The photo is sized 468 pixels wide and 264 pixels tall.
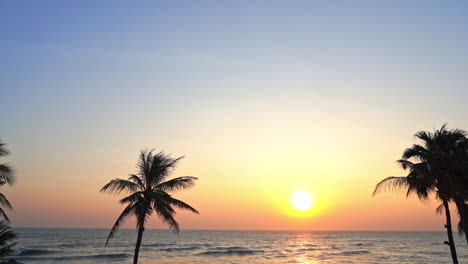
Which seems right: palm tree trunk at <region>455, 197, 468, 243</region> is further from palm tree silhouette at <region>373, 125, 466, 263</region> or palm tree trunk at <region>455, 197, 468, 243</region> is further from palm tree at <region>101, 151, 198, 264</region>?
palm tree at <region>101, 151, 198, 264</region>

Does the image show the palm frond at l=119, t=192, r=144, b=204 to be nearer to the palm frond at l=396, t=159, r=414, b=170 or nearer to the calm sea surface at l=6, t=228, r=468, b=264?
the palm frond at l=396, t=159, r=414, b=170

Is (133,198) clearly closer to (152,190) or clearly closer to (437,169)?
(152,190)

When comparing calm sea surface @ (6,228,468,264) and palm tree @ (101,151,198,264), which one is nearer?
palm tree @ (101,151,198,264)

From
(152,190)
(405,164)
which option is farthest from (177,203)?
(405,164)

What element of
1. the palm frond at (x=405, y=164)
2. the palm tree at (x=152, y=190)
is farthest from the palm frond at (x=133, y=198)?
the palm frond at (x=405, y=164)

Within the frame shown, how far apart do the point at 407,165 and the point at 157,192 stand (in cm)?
1435

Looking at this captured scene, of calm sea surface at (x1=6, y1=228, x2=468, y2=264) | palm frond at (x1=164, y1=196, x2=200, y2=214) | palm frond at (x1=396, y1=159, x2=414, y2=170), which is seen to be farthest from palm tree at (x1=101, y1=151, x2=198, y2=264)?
calm sea surface at (x1=6, y1=228, x2=468, y2=264)

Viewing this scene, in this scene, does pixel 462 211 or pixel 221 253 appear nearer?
pixel 462 211

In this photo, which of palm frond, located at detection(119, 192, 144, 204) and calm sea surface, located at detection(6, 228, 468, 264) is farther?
calm sea surface, located at detection(6, 228, 468, 264)

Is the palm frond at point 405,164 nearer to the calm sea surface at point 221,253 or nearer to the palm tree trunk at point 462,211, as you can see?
the palm tree trunk at point 462,211

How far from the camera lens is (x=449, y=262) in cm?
5872

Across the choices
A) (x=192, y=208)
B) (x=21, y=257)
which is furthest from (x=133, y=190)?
(x=21, y=257)

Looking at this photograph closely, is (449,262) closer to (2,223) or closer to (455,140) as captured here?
(455,140)

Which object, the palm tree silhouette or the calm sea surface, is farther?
the calm sea surface
